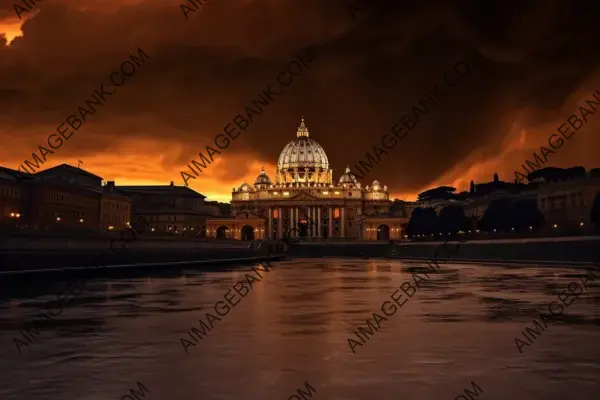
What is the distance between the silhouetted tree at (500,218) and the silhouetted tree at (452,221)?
39.6 ft

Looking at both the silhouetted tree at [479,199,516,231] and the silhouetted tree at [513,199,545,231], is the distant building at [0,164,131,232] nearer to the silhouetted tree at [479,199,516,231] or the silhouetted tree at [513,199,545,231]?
the silhouetted tree at [479,199,516,231]

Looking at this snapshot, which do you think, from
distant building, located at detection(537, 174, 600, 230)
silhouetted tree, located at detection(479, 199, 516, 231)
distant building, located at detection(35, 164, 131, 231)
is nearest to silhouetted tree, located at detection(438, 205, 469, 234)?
silhouetted tree, located at detection(479, 199, 516, 231)

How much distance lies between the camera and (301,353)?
17.2m

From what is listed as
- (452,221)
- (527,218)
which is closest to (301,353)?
(527,218)

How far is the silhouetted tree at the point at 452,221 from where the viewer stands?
166 meters

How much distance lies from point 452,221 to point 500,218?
80.0 feet

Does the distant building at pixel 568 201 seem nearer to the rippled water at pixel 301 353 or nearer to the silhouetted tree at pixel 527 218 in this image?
the silhouetted tree at pixel 527 218

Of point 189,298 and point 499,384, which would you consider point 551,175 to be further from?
point 499,384

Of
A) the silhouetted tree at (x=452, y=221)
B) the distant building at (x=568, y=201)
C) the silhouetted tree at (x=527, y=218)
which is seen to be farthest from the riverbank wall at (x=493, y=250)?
the distant building at (x=568, y=201)

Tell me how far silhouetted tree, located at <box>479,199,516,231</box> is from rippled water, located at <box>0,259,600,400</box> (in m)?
112

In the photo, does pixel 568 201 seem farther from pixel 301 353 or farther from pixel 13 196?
pixel 301 353

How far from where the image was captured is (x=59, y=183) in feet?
408

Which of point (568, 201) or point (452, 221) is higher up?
point (568, 201)

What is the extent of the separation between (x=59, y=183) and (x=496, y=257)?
60.7 m
